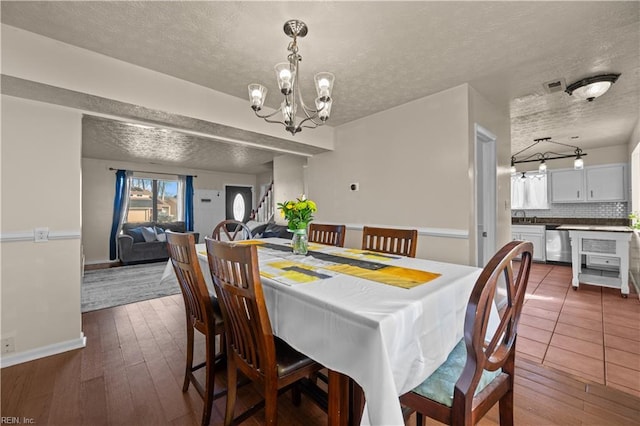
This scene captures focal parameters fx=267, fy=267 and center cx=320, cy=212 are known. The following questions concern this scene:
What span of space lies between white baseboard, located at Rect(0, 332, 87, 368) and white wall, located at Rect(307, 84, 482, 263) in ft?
9.79

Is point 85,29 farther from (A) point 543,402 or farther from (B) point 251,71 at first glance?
(A) point 543,402

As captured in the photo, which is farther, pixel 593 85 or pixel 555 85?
pixel 555 85

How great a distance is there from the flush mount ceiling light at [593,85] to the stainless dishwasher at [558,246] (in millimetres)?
3766

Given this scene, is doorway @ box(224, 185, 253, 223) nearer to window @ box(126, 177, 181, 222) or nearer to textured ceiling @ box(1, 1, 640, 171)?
window @ box(126, 177, 181, 222)

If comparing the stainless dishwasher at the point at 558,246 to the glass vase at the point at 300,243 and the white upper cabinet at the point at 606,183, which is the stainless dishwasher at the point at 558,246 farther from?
the glass vase at the point at 300,243

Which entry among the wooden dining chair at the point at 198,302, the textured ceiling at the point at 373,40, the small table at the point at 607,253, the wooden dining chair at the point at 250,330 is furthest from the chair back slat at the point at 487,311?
the small table at the point at 607,253

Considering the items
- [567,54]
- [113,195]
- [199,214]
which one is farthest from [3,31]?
[199,214]

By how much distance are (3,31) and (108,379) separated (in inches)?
94.8

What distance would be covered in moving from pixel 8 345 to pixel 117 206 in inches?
188

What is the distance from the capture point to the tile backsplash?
16.4ft

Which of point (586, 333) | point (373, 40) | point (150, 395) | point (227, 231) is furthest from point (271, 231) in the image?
point (586, 333)

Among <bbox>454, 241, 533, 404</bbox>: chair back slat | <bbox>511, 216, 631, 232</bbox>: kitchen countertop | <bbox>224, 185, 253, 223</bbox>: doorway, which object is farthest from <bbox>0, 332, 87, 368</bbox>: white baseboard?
<bbox>511, 216, 631, 232</bbox>: kitchen countertop

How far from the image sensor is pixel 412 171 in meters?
2.98

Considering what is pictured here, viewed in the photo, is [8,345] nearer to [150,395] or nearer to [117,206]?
[150,395]
